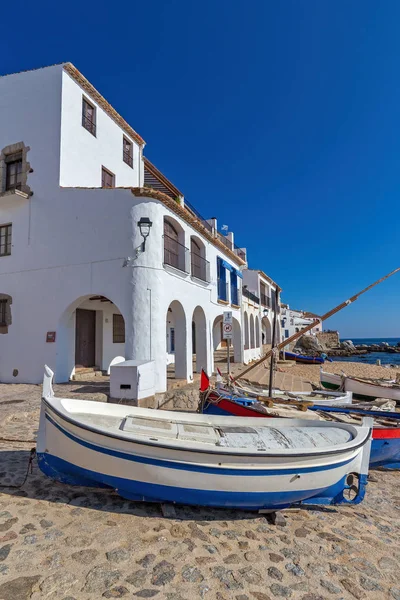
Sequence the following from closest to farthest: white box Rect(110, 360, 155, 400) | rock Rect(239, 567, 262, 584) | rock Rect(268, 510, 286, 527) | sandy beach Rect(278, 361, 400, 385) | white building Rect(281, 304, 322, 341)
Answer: rock Rect(239, 567, 262, 584), rock Rect(268, 510, 286, 527), white box Rect(110, 360, 155, 400), sandy beach Rect(278, 361, 400, 385), white building Rect(281, 304, 322, 341)

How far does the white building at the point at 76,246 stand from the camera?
930cm

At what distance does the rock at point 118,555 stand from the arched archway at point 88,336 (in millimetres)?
7594

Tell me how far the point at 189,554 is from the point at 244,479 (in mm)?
856

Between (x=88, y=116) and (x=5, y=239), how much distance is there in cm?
516

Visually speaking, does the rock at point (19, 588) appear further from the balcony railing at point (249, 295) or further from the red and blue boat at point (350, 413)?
the balcony railing at point (249, 295)

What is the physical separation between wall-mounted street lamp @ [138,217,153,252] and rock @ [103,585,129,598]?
25.1ft

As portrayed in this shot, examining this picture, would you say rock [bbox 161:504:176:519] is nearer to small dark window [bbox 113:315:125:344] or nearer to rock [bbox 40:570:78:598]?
rock [bbox 40:570:78:598]

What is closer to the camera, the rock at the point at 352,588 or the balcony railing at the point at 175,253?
the rock at the point at 352,588

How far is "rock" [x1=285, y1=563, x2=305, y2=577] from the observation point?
2938mm

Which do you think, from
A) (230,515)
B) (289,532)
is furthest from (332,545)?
(230,515)

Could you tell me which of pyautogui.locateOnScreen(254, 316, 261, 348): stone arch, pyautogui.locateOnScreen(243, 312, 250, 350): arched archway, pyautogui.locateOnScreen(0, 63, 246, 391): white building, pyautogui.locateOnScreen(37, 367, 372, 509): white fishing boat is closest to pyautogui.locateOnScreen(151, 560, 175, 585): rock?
pyautogui.locateOnScreen(37, 367, 372, 509): white fishing boat

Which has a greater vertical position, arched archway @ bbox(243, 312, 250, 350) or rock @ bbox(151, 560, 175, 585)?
arched archway @ bbox(243, 312, 250, 350)

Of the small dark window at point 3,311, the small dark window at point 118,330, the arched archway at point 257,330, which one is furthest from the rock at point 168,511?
the arched archway at point 257,330

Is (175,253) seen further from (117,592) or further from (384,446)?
(117,592)
